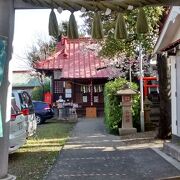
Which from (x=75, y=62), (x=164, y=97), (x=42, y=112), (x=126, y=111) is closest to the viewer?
(x=164, y=97)

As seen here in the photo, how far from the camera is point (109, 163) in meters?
11.8

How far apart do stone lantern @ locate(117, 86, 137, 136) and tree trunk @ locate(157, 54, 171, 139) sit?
212 centimetres

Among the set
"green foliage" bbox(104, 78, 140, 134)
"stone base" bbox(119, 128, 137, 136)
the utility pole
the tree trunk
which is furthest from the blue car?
the utility pole

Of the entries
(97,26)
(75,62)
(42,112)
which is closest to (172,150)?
(97,26)

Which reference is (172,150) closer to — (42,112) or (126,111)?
(126,111)

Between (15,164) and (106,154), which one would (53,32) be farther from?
(106,154)

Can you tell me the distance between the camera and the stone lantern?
63.4 ft

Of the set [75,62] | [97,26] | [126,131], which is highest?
[75,62]

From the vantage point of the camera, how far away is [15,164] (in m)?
12.3

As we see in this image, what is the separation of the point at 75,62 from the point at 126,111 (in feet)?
55.2

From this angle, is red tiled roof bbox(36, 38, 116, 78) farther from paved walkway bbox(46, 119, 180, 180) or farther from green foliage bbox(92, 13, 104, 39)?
green foliage bbox(92, 13, 104, 39)

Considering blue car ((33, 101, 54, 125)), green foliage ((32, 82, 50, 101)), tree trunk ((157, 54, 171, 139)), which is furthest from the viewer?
green foliage ((32, 82, 50, 101))

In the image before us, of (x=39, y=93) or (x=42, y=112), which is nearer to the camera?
(x=42, y=112)

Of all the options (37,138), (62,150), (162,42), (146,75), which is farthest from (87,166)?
(146,75)
